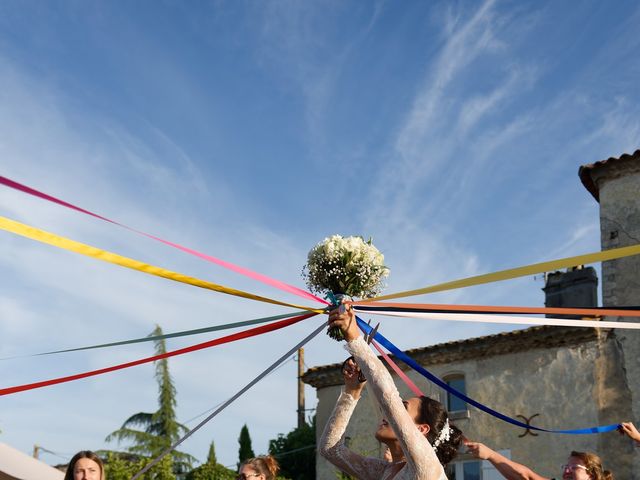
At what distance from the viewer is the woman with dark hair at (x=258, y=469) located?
470 cm

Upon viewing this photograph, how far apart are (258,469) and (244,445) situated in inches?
879

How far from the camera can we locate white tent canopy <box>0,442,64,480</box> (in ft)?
18.6

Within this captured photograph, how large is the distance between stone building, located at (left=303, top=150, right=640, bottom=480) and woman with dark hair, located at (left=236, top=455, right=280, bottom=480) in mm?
11832

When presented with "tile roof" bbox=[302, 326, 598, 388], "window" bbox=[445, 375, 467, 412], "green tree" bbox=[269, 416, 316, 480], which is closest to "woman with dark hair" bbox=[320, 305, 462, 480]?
"tile roof" bbox=[302, 326, 598, 388]

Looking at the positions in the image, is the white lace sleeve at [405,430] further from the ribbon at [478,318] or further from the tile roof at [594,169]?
the tile roof at [594,169]

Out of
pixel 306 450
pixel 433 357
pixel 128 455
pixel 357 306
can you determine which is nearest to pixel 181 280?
pixel 357 306

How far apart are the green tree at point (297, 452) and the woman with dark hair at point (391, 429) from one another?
813 inches

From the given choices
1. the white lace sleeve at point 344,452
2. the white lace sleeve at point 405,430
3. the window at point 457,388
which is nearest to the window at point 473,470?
the window at point 457,388

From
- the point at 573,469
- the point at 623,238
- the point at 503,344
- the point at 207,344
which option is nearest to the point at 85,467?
the point at 207,344

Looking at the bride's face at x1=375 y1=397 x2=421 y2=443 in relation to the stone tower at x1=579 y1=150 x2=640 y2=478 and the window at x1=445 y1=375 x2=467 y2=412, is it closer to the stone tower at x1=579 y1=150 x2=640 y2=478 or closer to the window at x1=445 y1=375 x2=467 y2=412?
the stone tower at x1=579 y1=150 x2=640 y2=478

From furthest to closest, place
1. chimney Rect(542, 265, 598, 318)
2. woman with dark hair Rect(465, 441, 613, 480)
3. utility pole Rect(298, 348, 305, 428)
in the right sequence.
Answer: utility pole Rect(298, 348, 305, 428), chimney Rect(542, 265, 598, 318), woman with dark hair Rect(465, 441, 613, 480)

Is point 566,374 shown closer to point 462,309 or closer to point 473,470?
point 473,470

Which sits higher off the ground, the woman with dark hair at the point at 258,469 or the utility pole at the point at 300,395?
the utility pole at the point at 300,395

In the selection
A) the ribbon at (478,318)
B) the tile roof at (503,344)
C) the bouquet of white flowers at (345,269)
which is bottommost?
the ribbon at (478,318)
